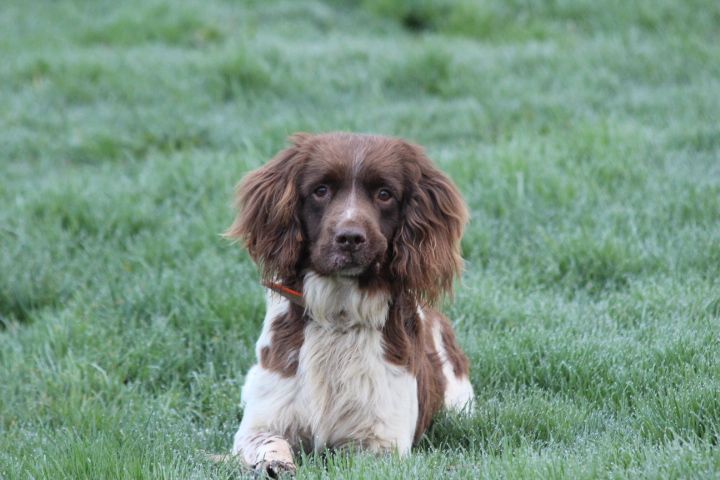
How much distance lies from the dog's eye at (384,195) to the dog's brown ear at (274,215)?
1.24 feet

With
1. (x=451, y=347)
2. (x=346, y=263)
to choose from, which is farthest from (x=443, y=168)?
(x=346, y=263)

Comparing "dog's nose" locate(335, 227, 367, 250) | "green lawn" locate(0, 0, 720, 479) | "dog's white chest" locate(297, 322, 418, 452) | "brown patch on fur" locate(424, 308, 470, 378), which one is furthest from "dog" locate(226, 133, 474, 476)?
"brown patch on fur" locate(424, 308, 470, 378)

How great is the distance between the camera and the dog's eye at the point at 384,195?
4.90 m

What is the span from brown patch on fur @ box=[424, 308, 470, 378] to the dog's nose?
1018mm

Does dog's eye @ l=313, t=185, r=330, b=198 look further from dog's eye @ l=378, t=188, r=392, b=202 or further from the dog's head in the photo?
dog's eye @ l=378, t=188, r=392, b=202

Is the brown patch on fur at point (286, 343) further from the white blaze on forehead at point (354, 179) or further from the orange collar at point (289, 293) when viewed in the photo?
the white blaze on forehead at point (354, 179)

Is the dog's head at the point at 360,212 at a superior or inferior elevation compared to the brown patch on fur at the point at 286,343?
superior

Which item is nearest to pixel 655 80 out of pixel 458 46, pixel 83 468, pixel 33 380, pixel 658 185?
pixel 458 46

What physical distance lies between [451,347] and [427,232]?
3.06ft

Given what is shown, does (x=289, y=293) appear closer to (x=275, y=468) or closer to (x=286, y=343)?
(x=286, y=343)

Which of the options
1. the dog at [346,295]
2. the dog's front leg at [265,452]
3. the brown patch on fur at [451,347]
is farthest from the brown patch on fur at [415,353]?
the dog's front leg at [265,452]

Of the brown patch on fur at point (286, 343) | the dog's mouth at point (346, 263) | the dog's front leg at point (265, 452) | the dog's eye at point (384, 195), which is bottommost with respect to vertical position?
the dog's front leg at point (265, 452)

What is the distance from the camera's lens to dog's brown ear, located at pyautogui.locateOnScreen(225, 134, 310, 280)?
4.94 meters

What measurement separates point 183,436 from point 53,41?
807 cm
